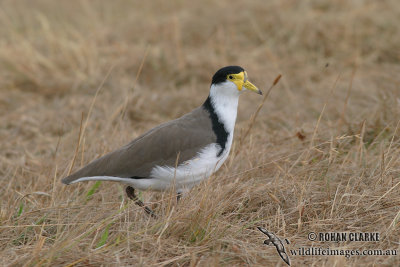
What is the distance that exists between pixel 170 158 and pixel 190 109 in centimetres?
288

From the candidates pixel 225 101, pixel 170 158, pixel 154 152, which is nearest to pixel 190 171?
pixel 170 158

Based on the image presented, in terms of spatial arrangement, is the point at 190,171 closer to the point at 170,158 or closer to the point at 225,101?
the point at 170,158

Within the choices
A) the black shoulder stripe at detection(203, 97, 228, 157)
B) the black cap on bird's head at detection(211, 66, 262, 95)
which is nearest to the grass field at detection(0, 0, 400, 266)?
the black shoulder stripe at detection(203, 97, 228, 157)

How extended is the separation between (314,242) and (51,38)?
5.82 meters

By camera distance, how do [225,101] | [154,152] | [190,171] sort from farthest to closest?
[225,101], [154,152], [190,171]

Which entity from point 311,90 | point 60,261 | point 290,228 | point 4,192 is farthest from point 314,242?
point 311,90

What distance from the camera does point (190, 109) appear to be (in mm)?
6730

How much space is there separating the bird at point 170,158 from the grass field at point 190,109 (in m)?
0.15

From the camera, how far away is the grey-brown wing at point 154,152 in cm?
386

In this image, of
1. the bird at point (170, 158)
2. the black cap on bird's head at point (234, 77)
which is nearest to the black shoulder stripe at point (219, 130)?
the bird at point (170, 158)

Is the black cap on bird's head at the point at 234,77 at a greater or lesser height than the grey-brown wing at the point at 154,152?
greater

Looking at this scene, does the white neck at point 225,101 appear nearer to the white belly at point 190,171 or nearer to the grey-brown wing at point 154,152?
the grey-brown wing at point 154,152

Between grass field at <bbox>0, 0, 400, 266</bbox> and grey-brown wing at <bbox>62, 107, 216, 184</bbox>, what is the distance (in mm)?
242

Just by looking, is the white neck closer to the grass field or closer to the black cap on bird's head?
the black cap on bird's head
